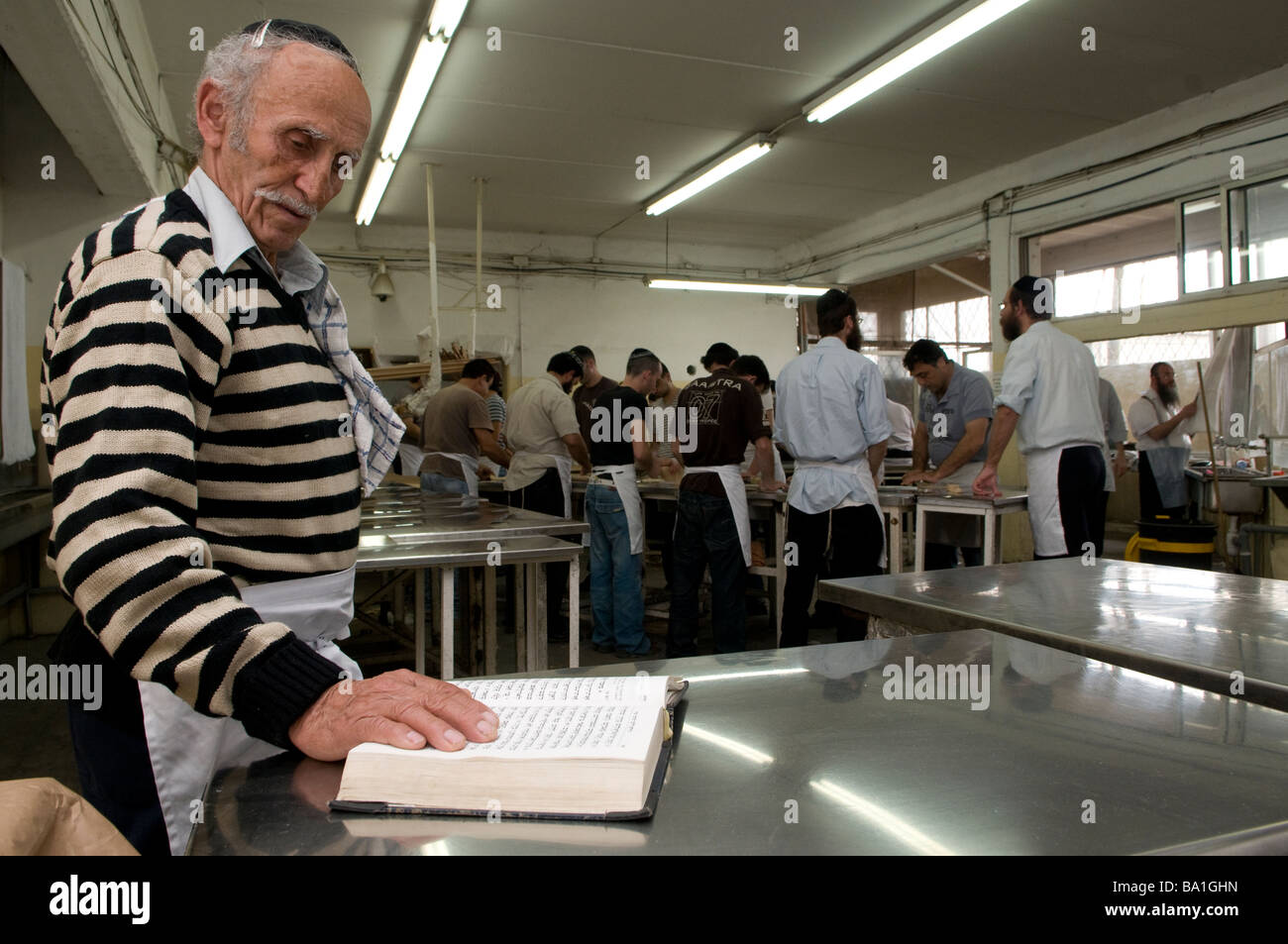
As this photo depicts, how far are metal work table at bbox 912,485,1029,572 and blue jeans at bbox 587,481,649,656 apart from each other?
158cm

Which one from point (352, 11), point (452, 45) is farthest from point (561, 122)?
point (352, 11)

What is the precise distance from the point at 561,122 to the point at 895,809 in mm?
6798


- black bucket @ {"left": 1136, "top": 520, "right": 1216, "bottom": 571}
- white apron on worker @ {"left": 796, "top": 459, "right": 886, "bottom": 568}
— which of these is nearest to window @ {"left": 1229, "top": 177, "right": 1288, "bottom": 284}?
black bucket @ {"left": 1136, "top": 520, "right": 1216, "bottom": 571}

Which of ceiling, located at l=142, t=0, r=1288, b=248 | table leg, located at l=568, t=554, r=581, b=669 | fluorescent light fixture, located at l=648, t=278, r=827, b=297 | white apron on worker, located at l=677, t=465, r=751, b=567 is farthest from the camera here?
fluorescent light fixture, located at l=648, t=278, r=827, b=297

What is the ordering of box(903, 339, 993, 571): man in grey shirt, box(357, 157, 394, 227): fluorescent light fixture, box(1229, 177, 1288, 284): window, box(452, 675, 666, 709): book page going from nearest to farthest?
box(452, 675, 666, 709): book page
box(903, 339, 993, 571): man in grey shirt
box(1229, 177, 1288, 284): window
box(357, 157, 394, 227): fluorescent light fixture

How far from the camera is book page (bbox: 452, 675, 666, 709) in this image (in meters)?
0.91

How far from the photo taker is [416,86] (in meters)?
5.60

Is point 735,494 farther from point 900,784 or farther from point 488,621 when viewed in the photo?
point 900,784

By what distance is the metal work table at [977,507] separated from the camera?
418 cm

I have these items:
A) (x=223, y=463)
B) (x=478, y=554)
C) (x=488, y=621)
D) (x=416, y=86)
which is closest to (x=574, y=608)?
(x=478, y=554)

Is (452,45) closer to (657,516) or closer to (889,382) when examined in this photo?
(657,516)

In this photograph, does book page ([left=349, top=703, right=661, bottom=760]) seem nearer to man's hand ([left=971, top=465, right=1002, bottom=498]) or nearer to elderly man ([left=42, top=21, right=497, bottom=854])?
elderly man ([left=42, top=21, right=497, bottom=854])

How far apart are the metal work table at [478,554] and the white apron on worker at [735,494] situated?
1.08 metres

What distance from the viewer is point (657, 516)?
6.35 meters
